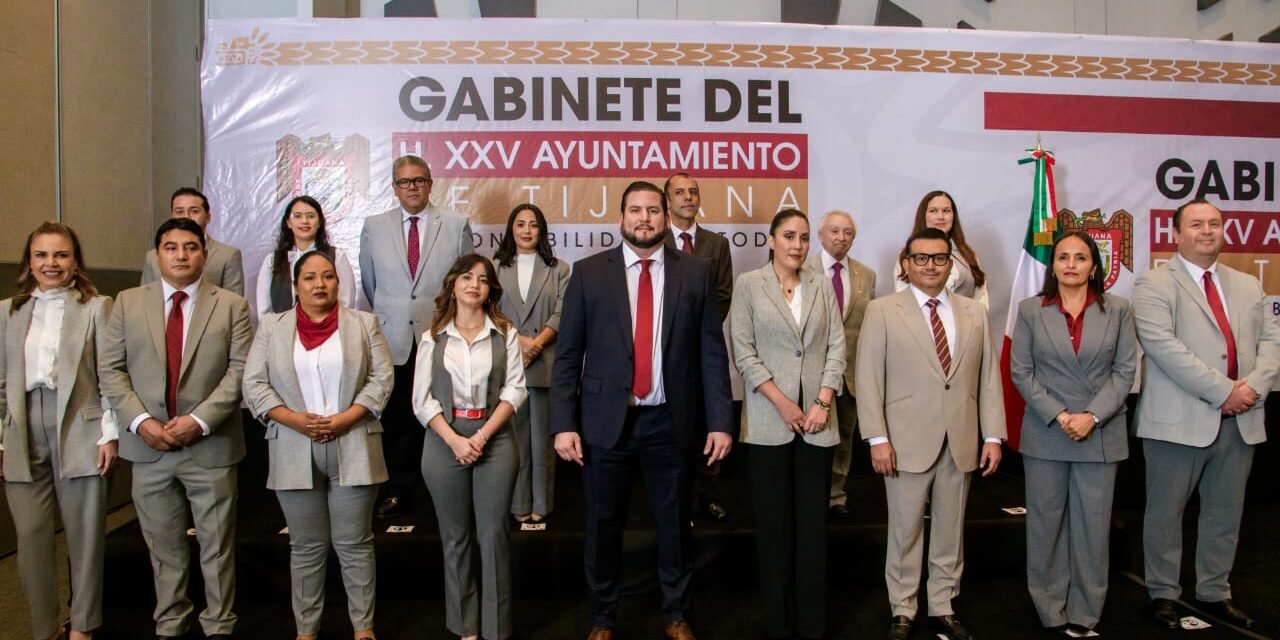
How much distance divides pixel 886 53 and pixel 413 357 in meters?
3.48

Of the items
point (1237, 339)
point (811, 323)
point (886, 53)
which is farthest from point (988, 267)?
point (811, 323)

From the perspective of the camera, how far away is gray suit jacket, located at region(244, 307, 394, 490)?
2.92 m

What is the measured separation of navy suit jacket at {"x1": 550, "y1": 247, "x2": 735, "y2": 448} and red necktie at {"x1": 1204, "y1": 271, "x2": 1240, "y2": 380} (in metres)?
2.14

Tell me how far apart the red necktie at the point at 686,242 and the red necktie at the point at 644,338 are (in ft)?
3.89

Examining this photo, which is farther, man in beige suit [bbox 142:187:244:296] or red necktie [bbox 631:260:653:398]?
man in beige suit [bbox 142:187:244:296]

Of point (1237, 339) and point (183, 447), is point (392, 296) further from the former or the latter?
point (1237, 339)

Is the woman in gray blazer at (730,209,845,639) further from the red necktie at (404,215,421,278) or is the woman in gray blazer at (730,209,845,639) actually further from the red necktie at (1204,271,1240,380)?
the red necktie at (404,215,421,278)

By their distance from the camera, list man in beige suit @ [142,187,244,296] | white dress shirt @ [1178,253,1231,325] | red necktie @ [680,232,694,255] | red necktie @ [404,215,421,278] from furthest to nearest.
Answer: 1. red necktie @ [680,232,694,255]
2. red necktie @ [404,215,421,278]
3. man in beige suit @ [142,187,244,296]
4. white dress shirt @ [1178,253,1231,325]

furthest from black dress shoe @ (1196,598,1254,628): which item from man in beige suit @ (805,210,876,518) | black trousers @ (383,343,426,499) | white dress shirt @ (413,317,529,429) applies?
black trousers @ (383,343,426,499)

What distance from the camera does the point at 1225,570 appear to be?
3408 millimetres

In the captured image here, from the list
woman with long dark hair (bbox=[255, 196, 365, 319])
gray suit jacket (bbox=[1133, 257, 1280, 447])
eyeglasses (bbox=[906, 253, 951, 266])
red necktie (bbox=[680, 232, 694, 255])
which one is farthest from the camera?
red necktie (bbox=[680, 232, 694, 255])

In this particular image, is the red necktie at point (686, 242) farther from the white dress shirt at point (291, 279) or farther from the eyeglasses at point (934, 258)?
the white dress shirt at point (291, 279)

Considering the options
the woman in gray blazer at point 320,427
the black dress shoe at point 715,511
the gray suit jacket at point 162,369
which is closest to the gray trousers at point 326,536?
the woman in gray blazer at point 320,427

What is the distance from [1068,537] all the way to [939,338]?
3.42 ft
